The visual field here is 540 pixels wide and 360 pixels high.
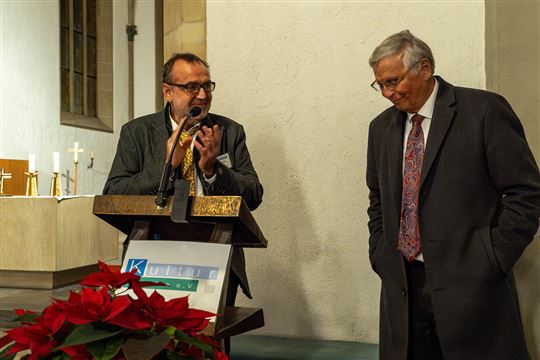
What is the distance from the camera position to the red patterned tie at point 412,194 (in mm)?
2590

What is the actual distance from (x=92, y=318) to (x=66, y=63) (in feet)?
32.8

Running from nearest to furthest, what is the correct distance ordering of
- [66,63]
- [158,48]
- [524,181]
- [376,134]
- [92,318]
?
[92,318] → [524,181] → [376,134] → [66,63] → [158,48]

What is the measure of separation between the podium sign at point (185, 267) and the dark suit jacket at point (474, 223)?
0.83m

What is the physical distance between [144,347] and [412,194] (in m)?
1.71

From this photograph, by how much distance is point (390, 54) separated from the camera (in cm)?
258

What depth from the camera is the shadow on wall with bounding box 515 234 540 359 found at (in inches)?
130

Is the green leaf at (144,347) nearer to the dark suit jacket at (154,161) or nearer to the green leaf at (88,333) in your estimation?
the green leaf at (88,333)

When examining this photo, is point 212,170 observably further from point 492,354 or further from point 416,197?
point 492,354

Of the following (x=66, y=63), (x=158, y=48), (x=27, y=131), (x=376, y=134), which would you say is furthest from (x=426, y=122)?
(x=158, y=48)

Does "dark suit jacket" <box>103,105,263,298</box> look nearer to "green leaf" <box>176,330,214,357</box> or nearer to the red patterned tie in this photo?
the red patterned tie

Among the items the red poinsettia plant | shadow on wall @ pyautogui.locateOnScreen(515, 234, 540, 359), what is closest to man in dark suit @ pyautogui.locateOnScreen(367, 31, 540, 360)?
shadow on wall @ pyautogui.locateOnScreen(515, 234, 540, 359)

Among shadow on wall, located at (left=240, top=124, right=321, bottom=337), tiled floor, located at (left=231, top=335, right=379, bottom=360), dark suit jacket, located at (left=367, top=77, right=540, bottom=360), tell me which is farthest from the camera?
shadow on wall, located at (left=240, top=124, right=321, bottom=337)

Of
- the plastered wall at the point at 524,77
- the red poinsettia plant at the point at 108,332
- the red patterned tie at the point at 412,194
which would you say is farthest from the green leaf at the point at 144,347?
the plastered wall at the point at 524,77

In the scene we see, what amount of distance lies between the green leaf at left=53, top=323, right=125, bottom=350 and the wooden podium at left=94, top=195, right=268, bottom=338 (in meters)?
0.92
